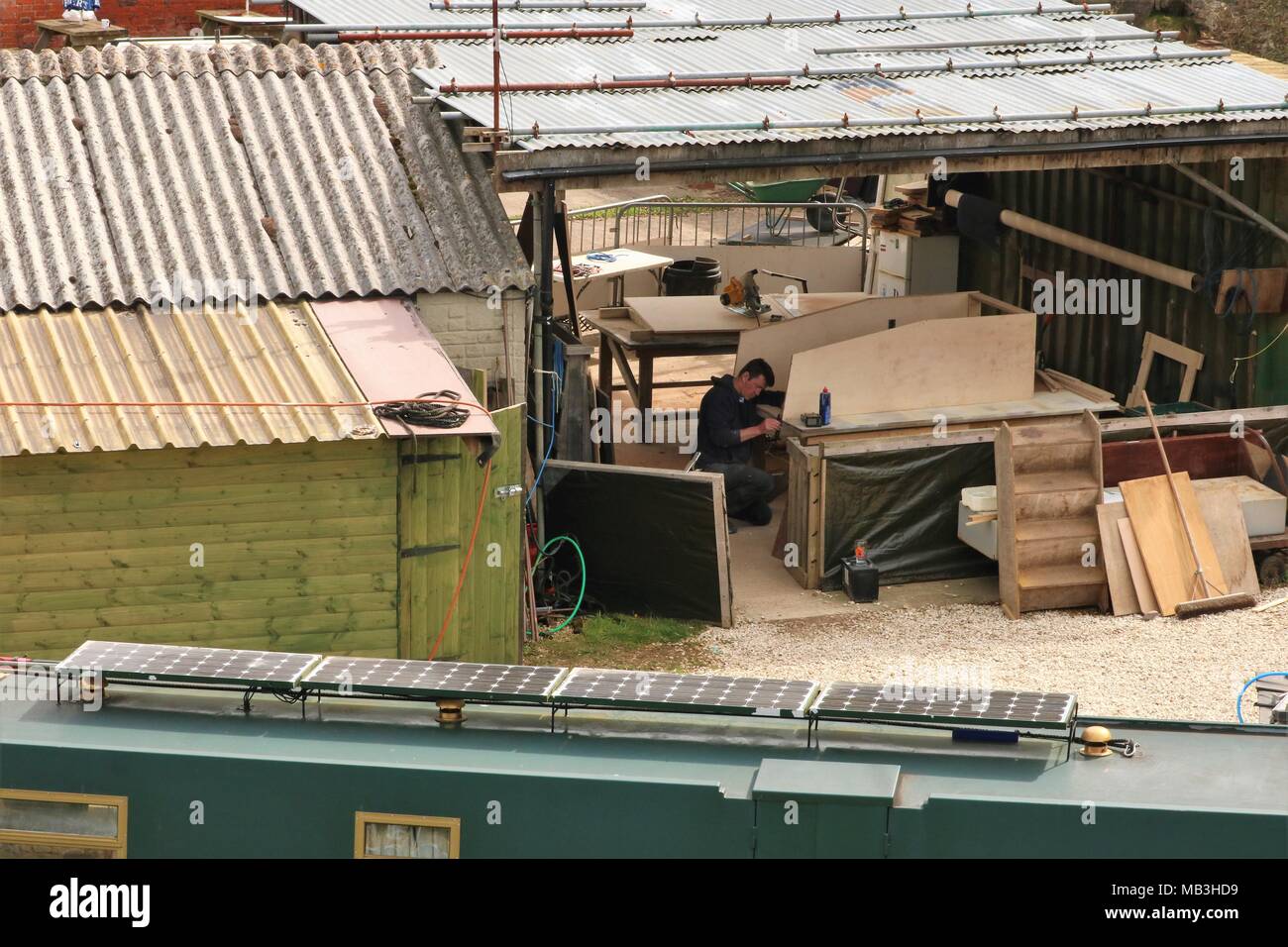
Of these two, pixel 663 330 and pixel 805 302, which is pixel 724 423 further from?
pixel 805 302

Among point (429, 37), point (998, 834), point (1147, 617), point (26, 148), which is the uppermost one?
point (429, 37)

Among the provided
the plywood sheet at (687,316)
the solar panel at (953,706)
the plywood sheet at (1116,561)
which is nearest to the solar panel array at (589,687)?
Result: the solar panel at (953,706)

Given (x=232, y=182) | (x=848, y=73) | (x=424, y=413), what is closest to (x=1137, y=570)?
(x=848, y=73)

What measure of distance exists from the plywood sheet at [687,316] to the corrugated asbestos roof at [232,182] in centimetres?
400

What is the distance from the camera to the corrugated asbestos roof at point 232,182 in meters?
12.7

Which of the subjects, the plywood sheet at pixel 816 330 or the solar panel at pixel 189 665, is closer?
the solar panel at pixel 189 665

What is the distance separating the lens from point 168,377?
1153cm

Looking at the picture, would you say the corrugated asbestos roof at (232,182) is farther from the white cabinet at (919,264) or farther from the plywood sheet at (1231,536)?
the white cabinet at (919,264)

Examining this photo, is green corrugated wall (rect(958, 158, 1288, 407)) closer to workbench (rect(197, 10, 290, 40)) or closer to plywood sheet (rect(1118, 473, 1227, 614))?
plywood sheet (rect(1118, 473, 1227, 614))

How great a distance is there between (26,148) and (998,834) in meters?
10.3

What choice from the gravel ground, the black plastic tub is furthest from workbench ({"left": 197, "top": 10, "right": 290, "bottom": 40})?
the gravel ground

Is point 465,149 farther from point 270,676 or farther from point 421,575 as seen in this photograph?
point 270,676

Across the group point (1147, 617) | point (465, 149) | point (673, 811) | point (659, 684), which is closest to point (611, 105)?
point (465, 149)

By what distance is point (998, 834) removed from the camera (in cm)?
696
